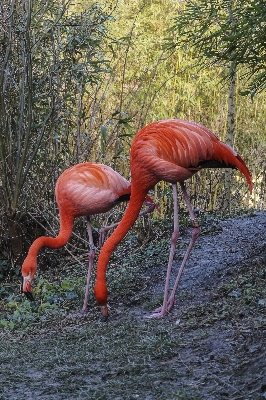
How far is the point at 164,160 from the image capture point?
447cm

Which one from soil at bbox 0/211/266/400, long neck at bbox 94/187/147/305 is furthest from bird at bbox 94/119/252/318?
soil at bbox 0/211/266/400

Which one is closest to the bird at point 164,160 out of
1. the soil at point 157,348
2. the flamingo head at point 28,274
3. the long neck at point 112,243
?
the long neck at point 112,243

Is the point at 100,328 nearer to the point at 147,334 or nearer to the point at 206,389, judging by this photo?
the point at 147,334

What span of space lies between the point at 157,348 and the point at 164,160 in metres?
1.36

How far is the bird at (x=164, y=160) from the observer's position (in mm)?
4488

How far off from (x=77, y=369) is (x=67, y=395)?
392 mm

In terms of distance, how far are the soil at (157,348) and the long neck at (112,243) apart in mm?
243

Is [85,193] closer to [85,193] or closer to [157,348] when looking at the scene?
[85,193]

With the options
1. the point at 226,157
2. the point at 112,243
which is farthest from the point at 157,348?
the point at 226,157

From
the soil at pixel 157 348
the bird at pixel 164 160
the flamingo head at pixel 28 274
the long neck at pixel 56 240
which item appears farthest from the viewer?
the long neck at pixel 56 240

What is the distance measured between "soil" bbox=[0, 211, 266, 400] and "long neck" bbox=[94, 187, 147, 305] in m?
0.24

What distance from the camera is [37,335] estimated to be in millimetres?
4711

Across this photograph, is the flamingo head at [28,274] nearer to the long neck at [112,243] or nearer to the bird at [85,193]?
the bird at [85,193]

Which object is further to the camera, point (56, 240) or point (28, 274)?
point (56, 240)
